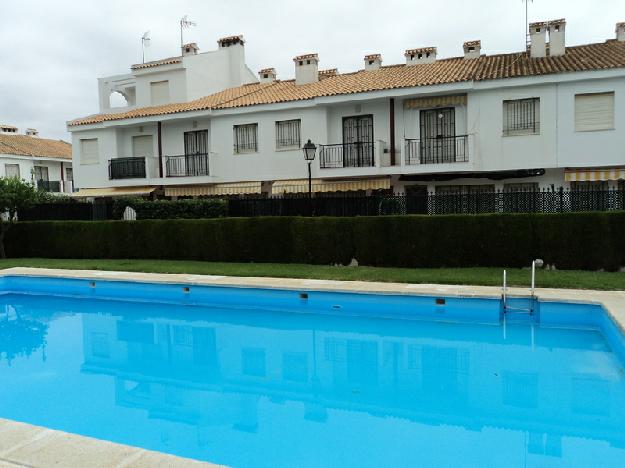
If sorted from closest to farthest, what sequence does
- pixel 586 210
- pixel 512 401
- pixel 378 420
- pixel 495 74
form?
pixel 378 420 < pixel 512 401 < pixel 586 210 < pixel 495 74

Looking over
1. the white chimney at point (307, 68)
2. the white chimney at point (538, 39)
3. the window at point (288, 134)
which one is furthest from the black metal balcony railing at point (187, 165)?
the white chimney at point (538, 39)

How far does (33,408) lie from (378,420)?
566cm

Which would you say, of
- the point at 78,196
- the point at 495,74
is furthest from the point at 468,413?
the point at 78,196

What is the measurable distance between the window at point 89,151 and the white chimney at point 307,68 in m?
14.5

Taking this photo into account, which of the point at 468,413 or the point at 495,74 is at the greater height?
the point at 495,74

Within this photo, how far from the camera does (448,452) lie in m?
6.70

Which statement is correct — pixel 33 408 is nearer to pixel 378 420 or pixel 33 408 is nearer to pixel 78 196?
pixel 378 420

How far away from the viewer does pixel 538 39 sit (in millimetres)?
26781

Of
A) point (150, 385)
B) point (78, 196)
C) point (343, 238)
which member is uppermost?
point (78, 196)

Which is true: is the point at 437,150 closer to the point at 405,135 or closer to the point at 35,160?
the point at 405,135

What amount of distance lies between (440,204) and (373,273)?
4.34m

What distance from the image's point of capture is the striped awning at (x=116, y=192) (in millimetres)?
31862

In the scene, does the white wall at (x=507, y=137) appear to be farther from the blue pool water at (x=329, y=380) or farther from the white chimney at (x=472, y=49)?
the blue pool water at (x=329, y=380)

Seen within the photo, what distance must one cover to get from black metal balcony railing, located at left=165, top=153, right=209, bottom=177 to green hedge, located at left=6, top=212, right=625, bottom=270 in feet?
22.5
